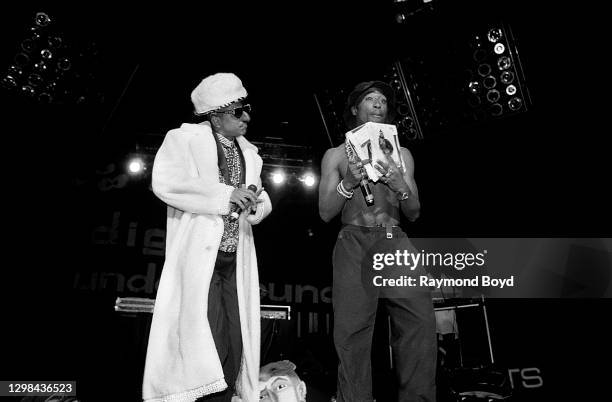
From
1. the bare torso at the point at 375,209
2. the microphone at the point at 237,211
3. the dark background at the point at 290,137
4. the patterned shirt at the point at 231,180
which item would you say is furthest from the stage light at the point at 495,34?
the microphone at the point at 237,211

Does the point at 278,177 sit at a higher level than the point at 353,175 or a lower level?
higher

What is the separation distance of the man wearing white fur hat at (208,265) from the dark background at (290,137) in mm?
2057

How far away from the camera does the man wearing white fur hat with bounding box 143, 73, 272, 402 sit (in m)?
2.65

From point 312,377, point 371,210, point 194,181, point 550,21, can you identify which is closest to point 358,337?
point 371,210

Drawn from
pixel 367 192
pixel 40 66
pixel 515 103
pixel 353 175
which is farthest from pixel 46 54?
pixel 515 103

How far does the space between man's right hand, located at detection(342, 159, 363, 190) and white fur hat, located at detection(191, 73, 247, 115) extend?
776 mm

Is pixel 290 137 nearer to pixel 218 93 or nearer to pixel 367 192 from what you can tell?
pixel 218 93

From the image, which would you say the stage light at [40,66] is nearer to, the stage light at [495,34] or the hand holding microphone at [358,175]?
the hand holding microphone at [358,175]

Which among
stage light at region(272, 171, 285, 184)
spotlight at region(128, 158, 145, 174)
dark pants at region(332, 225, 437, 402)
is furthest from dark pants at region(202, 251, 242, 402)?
spotlight at region(128, 158, 145, 174)

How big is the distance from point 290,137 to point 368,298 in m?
4.68

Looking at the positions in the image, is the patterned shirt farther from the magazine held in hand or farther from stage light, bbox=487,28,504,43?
stage light, bbox=487,28,504,43

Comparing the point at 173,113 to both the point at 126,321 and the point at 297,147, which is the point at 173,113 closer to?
the point at 297,147

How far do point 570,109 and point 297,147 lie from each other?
3439mm

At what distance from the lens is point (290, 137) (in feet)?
24.0
